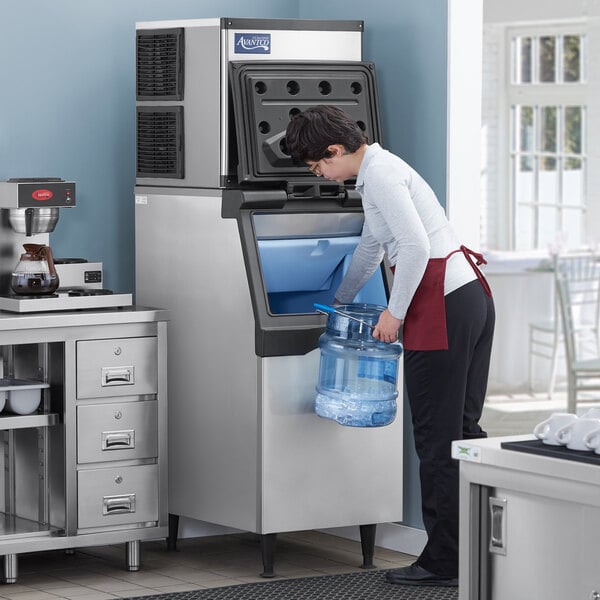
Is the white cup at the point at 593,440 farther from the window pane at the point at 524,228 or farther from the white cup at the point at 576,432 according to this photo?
the window pane at the point at 524,228

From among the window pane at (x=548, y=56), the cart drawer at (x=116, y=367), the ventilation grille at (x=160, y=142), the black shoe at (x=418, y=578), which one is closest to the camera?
the black shoe at (x=418, y=578)

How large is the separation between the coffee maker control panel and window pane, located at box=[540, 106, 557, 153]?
591 cm

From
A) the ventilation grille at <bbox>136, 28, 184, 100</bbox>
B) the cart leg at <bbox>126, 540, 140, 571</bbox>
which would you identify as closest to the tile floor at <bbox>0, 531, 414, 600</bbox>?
the cart leg at <bbox>126, 540, 140, 571</bbox>

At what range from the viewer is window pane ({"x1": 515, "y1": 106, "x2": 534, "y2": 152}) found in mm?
9859

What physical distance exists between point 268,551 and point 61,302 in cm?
103

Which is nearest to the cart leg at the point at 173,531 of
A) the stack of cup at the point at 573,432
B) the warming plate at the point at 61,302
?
the warming plate at the point at 61,302

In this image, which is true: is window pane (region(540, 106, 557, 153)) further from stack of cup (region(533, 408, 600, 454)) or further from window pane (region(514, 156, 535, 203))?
stack of cup (region(533, 408, 600, 454))

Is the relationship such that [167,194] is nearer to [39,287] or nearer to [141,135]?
[141,135]

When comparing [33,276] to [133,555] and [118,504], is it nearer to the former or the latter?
[118,504]

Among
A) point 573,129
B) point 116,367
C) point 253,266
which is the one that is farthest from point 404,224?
point 573,129

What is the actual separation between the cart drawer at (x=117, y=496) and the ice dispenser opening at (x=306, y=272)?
70cm

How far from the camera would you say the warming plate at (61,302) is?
13.9 ft

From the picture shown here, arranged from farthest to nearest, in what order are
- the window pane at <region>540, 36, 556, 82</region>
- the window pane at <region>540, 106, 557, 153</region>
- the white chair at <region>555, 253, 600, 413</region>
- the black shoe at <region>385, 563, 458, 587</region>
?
the window pane at <region>540, 106, 557, 153</region> → the window pane at <region>540, 36, 556, 82</region> → the white chair at <region>555, 253, 600, 413</region> → the black shoe at <region>385, 563, 458, 587</region>

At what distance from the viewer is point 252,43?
174 inches
